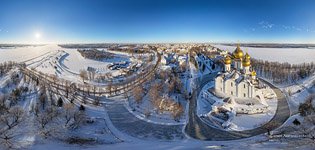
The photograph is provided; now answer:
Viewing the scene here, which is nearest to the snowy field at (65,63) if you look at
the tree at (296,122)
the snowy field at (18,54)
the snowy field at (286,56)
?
the snowy field at (18,54)

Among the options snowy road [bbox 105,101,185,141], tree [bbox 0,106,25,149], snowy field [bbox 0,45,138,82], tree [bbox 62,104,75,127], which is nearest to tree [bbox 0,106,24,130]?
tree [bbox 0,106,25,149]

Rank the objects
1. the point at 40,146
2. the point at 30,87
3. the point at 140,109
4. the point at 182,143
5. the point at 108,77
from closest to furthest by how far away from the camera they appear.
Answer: the point at 40,146 → the point at 182,143 → the point at 140,109 → the point at 30,87 → the point at 108,77

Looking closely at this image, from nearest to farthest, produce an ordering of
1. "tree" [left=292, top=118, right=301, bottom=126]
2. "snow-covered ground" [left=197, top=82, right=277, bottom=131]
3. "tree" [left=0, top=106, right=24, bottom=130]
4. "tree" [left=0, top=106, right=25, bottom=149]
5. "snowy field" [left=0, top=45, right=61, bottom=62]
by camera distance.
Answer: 1. "tree" [left=0, top=106, right=25, bottom=149]
2. "tree" [left=0, top=106, right=24, bottom=130]
3. "tree" [left=292, top=118, right=301, bottom=126]
4. "snow-covered ground" [left=197, top=82, right=277, bottom=131]
5. "snowy field" [left=0, top=45, right=61, bottom=62]

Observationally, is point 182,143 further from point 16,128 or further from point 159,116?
point 16,128

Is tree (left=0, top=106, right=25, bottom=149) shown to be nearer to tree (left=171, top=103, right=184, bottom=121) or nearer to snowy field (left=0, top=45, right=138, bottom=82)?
tree (left=171, top=103, right=184, bottom=121)

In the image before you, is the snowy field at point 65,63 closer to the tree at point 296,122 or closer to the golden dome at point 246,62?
the golden dome at point 246,62

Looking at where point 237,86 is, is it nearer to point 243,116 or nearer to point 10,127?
point 243,116

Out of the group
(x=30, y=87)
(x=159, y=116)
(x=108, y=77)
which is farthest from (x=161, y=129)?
(x=108, y=77)

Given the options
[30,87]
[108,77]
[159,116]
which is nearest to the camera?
[159,116]

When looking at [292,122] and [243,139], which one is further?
[292,122]

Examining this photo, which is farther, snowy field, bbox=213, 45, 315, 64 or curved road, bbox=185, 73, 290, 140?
snowy field, bbox=213, 45, 315, 64

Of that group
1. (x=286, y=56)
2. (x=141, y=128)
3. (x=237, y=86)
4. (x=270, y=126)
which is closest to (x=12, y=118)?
(x=141, y=128)
